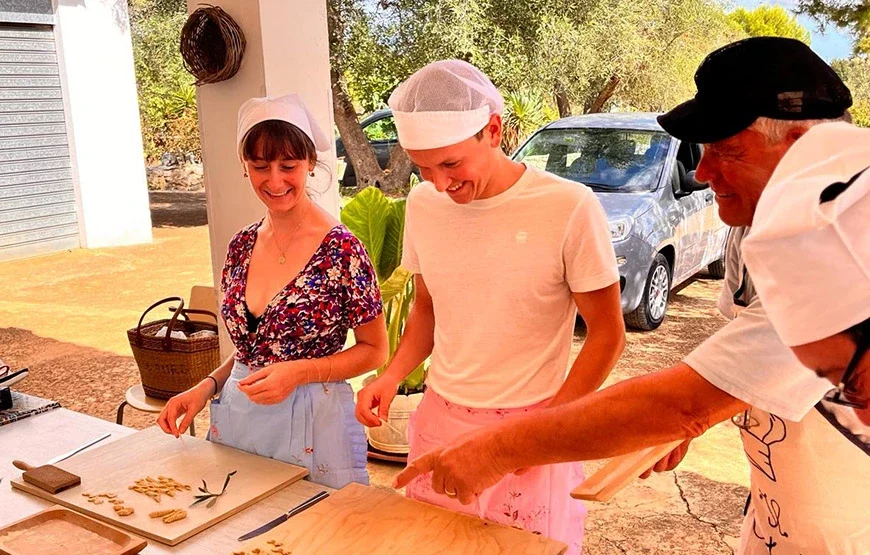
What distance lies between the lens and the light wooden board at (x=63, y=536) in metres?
1.37

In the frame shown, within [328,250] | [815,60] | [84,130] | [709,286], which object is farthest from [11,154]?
[815,60]

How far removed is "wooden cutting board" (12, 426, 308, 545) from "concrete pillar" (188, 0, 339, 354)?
6.49 ft

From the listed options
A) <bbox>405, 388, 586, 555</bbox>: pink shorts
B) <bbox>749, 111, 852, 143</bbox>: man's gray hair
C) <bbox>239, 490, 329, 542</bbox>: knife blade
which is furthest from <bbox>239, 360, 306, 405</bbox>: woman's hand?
<bbox>749, 111, 852, 143</bbox>: man's gray hair

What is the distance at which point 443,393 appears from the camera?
1.76 m

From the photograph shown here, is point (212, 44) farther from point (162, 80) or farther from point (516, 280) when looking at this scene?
point (162, 80)

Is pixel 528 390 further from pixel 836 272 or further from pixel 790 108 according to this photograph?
pixel 836 272

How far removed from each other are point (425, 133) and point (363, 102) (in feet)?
27.3

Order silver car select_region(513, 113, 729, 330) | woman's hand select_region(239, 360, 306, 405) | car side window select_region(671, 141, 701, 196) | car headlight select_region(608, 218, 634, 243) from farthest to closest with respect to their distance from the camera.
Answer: car side window select_region(671, 141, 701, 196) → silver car select_region(513, 113, 729, 330) → car headlight select_region(608, 218, 634, 243) → woman's hand select_region(239, 360, 306, 405)

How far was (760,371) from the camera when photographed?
1003mm

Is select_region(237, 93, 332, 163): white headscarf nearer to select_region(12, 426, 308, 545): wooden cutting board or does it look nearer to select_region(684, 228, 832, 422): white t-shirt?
select_region(12, 426, 308, 545): wooden cutting board

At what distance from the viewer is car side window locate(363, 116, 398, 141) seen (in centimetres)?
1009

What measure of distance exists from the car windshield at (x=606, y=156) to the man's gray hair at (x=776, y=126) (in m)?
4.82

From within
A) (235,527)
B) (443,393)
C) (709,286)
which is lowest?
(709,286)

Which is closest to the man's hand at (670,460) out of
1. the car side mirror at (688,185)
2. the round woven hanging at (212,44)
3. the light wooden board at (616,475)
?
the light wooden board at (616,475)
